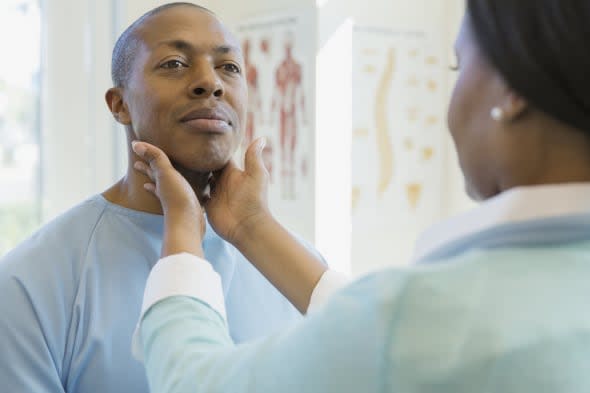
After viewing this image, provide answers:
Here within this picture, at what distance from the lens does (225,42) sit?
4.95ft

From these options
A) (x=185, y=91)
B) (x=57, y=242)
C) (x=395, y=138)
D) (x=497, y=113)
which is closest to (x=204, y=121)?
(x=185, y=91)

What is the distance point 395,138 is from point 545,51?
216 cm

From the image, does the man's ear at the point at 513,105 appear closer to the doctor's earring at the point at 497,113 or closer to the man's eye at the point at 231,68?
the doctor's earring at the point at 497,113

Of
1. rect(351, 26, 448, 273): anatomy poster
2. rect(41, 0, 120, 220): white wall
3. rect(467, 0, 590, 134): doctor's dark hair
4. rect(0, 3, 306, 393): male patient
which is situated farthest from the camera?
rect(351, 26, 448, 273): anatomy poster

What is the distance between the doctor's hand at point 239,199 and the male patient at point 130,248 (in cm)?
3

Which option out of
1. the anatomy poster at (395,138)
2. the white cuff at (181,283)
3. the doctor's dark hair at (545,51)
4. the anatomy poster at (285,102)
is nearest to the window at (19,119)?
the anatomy poster at (285,102)

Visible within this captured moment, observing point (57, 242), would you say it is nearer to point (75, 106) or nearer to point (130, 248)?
point (130, 248)

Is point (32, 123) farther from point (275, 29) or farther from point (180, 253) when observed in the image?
point (180, 253)

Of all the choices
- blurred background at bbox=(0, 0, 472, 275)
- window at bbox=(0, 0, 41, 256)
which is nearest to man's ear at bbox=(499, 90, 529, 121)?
blurred background at bbox=(0, 0, 472, 275)

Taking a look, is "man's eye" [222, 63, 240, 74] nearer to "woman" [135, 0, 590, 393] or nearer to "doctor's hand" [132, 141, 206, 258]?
"doctor's hand" [132, 141, 206, 258]

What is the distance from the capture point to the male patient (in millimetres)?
1333

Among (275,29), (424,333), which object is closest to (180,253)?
(424,333)

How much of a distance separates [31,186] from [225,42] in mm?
1472

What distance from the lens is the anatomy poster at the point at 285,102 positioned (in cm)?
260
